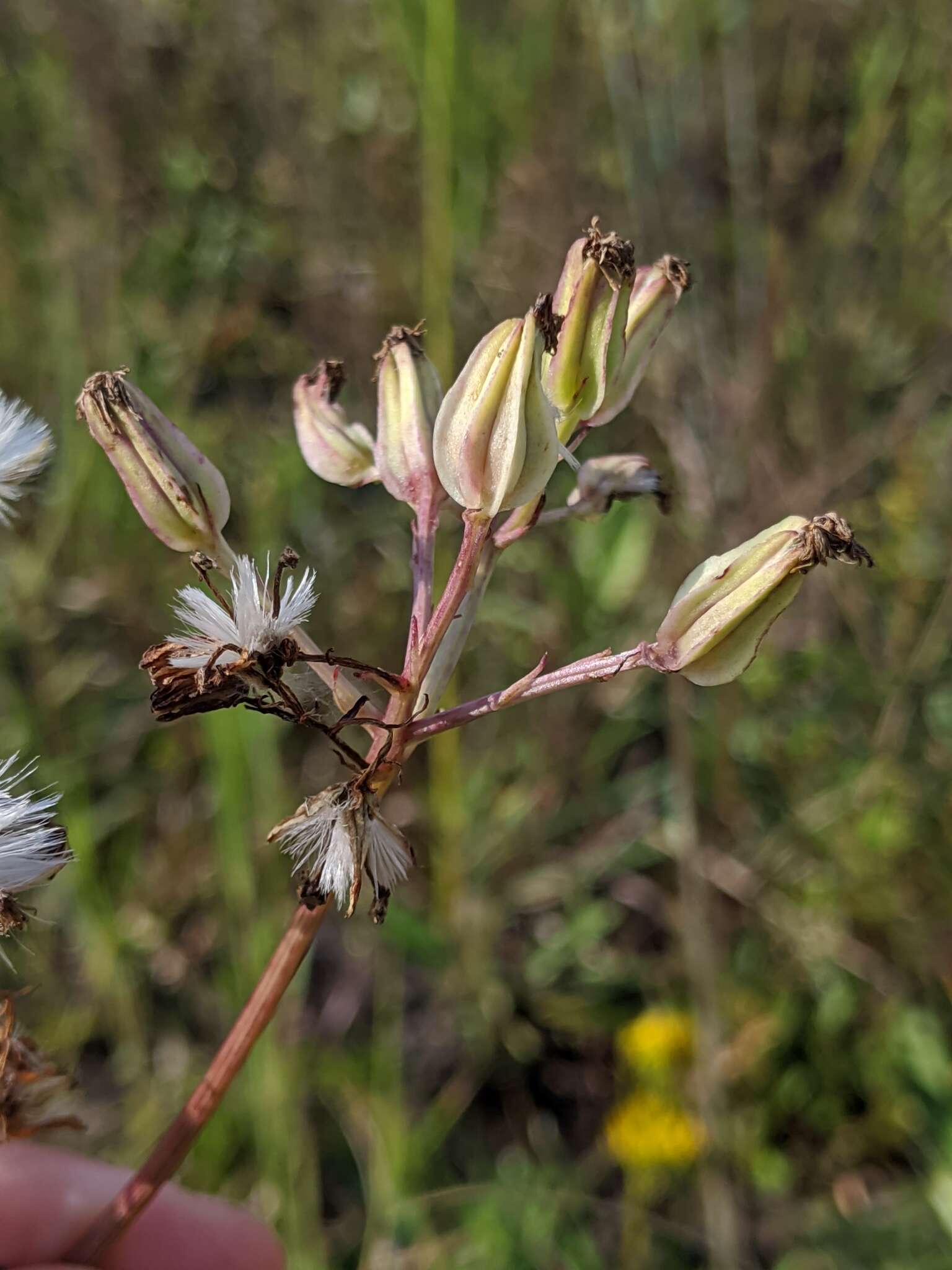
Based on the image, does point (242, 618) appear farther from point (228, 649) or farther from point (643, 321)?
point (643, 321)

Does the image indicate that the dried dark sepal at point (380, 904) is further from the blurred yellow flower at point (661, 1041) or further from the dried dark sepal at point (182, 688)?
the blurred yellow flower at point (661, 1041)

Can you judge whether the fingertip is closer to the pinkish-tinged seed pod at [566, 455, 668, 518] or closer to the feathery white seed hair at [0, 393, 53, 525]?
the feathery white seed hair at [0, 393, 53, 525]

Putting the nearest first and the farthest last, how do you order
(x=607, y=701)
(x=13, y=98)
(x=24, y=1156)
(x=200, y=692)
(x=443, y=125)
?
(x=200, y=692) → (x=24, y=1156) → (x=443, y=125) → (x=607, y=701) → (x=13, y=98)

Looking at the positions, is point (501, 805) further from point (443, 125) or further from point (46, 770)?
point (443, 125)

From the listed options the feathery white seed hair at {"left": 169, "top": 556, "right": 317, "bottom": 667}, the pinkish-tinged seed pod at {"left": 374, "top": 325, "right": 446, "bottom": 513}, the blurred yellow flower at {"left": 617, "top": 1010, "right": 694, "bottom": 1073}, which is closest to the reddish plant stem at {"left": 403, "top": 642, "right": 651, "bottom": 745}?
the feathery white seed hair at {"left": 169, "top": 556, "right": 317, "bottom": 667}

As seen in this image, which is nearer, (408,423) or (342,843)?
(342,843)

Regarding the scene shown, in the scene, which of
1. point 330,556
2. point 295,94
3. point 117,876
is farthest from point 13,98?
point 117,876

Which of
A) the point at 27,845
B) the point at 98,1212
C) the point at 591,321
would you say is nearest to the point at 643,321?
the point at 591,321
